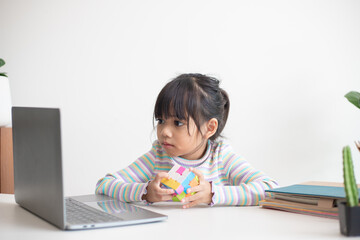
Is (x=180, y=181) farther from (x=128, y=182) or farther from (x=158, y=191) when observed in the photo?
(x=128, y=182)

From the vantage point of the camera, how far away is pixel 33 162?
98cm

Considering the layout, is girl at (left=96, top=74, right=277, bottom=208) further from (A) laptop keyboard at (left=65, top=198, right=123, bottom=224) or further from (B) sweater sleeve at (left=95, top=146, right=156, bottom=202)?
(A) laptop keyboard at (left=65, top=198, right=123, bottom=224)

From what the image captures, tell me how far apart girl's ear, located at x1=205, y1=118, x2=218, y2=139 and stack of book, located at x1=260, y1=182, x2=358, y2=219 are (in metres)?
0.34

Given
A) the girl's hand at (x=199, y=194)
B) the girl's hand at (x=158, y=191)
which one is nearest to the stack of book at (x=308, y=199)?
the girl's hand at (x=199, y=194)

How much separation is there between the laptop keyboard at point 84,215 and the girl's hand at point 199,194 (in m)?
0.25

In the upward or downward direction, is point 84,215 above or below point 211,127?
below

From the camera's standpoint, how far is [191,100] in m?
1.38

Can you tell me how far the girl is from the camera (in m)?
1.19

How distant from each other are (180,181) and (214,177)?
32 centimetres

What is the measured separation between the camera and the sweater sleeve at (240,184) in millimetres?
1185

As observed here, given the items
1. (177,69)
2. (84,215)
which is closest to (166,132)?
(84,215)

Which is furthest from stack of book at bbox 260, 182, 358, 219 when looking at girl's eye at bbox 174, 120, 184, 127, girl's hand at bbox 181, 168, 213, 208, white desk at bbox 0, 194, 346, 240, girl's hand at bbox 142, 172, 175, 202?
girl's eye at bbox 174, 120, 184, 127

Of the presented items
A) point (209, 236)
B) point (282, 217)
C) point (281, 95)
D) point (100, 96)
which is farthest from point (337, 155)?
point (209, 236)

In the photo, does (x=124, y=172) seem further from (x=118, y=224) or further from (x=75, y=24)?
(x=75, y=24)
